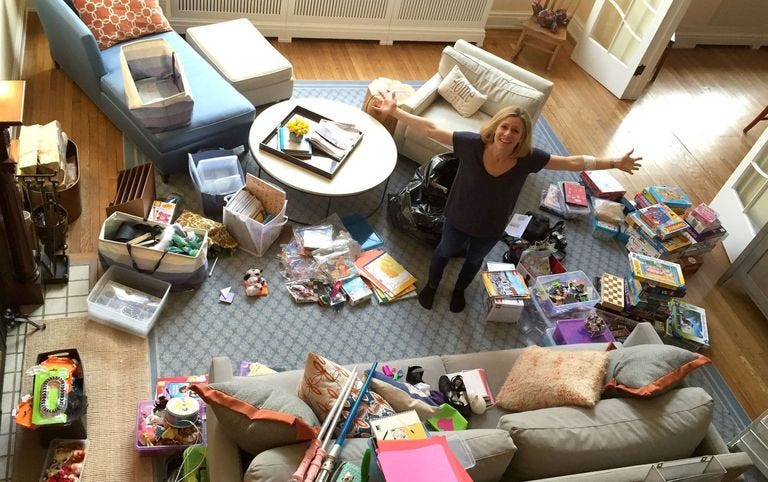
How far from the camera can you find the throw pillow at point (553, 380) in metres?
2.35

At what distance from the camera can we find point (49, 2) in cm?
349

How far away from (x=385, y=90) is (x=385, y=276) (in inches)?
55.6

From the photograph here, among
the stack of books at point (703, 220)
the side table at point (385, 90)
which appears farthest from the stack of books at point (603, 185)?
the side table at point (385, 90)

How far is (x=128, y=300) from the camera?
303 centimetres

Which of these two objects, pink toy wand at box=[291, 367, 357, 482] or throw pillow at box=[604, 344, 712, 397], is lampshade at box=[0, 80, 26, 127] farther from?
throw pillow at box=[604, 344, 712, 397]

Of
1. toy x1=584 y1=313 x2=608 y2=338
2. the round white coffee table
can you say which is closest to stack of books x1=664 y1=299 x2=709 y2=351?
toy x1=584 y1=313 x2=608 y2=338

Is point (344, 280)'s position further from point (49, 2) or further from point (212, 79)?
point (49, 2)

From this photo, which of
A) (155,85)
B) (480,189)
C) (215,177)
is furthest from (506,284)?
(155,85)

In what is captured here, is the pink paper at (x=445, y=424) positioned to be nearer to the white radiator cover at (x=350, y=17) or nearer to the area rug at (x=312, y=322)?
the area rug at (x=312, y=322)

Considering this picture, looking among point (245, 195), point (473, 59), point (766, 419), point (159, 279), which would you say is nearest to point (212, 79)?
point (245, 195)

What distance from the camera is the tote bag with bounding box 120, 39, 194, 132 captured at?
329 cm

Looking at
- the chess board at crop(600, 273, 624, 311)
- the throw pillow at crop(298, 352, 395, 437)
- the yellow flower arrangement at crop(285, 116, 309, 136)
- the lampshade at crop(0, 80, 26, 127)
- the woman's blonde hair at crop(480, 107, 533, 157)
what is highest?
the woman's blonde hair at crop(480, 107, 533, 157)

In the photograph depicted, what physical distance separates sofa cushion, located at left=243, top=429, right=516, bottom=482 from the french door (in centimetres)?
393

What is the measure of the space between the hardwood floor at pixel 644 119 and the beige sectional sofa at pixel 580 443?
1346mm
